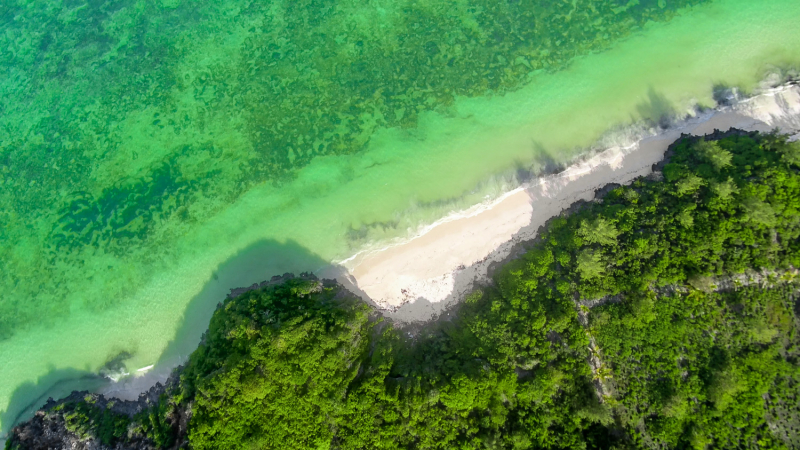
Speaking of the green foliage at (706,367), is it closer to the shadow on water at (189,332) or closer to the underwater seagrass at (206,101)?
the underwater seagrass at (206,101)

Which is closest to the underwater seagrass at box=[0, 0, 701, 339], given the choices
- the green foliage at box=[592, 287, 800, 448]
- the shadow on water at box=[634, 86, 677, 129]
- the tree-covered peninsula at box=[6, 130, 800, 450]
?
the shadow on water at box=[634, 86, 677, 129]

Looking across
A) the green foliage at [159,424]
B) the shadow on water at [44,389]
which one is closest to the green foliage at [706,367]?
the green foliage at [159,424]

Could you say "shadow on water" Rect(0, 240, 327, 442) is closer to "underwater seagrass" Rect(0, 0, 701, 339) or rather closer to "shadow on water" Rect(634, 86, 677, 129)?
"underwater seagrass" Rect(0, 0, 701, 339)

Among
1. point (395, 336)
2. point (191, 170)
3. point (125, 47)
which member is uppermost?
point (125, 47)

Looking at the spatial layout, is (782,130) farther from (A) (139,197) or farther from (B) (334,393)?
(A) (139,197)

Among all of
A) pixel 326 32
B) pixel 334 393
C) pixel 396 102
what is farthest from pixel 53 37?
pixel 334 393
